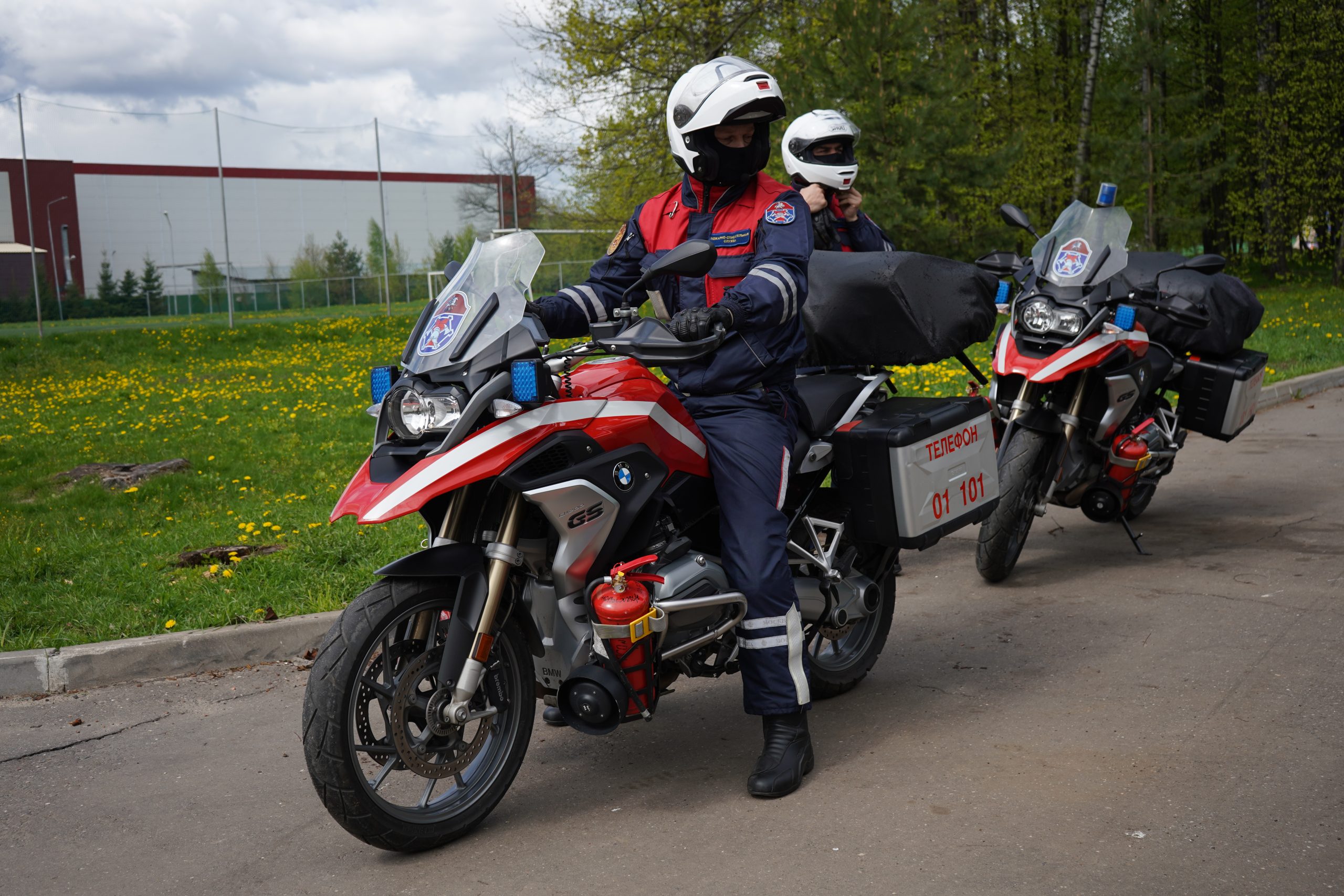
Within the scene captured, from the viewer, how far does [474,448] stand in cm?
318

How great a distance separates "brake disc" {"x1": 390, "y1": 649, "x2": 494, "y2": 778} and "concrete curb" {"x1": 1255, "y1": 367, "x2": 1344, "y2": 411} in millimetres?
9757

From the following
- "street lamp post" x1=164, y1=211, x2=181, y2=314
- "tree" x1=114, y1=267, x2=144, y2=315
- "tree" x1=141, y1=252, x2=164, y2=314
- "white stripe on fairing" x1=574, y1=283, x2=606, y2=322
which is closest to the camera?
"white stripe on fairing" x1=574, y1=283, x2=606, y2=322

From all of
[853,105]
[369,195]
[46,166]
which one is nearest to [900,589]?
[853,105]

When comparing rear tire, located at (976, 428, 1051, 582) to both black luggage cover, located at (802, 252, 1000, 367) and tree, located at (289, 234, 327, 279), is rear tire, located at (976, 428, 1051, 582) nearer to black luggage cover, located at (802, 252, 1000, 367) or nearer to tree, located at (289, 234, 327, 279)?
black luggage cover, located at (802, 252, 1000, 367)

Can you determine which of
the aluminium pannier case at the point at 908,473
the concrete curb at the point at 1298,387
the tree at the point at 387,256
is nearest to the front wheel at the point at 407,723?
the aluminium pannier case at the point at 908,473

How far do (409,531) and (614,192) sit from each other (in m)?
16.3

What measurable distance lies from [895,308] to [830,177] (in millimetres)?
1412

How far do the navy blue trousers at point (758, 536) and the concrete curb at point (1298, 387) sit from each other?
350 inches

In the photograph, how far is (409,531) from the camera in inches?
282

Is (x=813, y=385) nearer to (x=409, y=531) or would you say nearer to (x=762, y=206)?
(x=762, y=206)

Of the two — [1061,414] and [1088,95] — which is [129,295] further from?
[1061,414]

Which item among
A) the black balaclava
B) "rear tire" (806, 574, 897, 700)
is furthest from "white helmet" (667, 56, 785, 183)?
"rear tire" (806, 574, 897, 700)

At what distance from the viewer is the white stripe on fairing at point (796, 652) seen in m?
3.84

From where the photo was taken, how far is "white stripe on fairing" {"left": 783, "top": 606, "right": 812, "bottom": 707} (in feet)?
12.6
